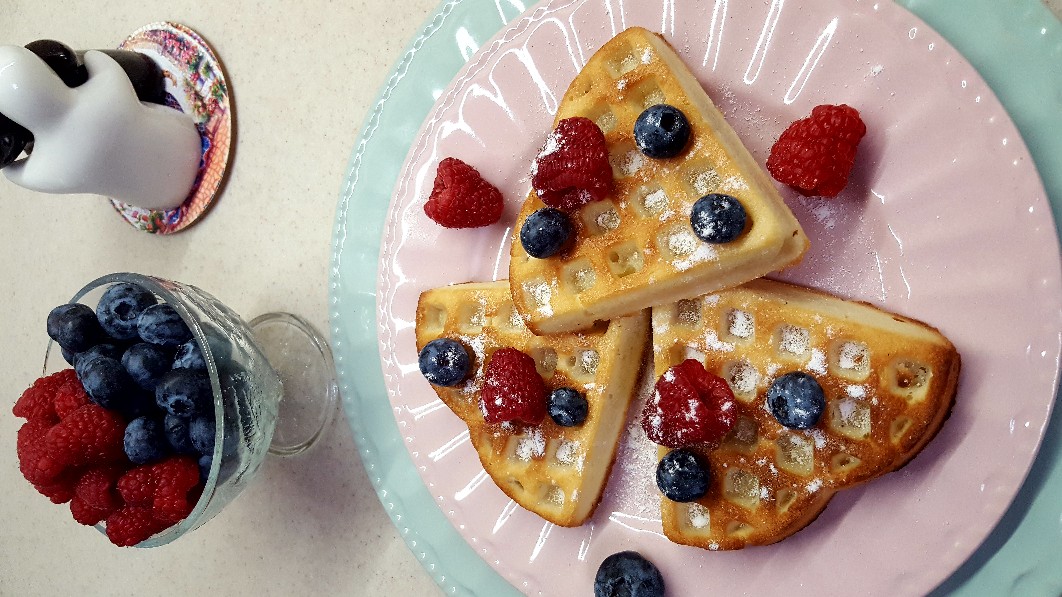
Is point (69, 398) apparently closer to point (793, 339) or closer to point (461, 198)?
point (461, 198)

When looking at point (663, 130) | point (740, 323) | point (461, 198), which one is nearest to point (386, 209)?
point (461, 198)

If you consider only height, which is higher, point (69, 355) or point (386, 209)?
point (386, 209)

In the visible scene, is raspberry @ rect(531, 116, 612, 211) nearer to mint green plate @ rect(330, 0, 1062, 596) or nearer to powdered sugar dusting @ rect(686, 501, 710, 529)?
mint green plate @ rect(330, 0, 1062, 596)

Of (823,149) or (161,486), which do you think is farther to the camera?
(161,486)

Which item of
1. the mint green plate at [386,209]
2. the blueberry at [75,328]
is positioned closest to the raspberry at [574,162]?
the mint green plate at [386,209]

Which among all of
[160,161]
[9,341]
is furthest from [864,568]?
[9,341]

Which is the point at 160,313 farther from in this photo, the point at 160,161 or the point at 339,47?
the point at 339,47

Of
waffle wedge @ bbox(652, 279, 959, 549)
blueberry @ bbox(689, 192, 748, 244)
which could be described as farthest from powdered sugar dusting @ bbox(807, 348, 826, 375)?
blueberry @ bbox(689, 192, 748, 244)
